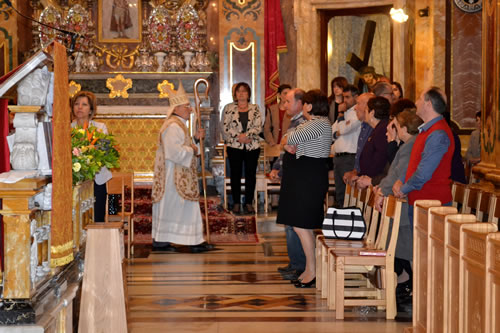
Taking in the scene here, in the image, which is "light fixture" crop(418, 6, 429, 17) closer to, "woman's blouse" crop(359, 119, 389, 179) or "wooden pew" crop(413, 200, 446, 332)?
"woman's blouse" crop(359, 119, 389, 179)

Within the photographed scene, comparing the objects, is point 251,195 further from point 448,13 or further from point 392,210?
point 392,210

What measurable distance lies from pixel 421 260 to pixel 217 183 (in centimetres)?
762

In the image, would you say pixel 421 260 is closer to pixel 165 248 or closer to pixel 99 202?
pixel 99 202

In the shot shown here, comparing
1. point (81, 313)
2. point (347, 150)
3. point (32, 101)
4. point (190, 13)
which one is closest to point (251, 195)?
point (347, 150)

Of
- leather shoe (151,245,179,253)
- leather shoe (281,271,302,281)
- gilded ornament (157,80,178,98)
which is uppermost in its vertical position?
gilded ornament (157,80,178,98)

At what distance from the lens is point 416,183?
18.0ft

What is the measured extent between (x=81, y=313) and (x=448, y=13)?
27.6ft

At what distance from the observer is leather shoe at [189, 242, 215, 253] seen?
337 inches

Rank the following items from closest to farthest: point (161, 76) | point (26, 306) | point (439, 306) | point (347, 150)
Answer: point (26, 306)
point (439, 306)
point (347, 150)
point (161, 76)

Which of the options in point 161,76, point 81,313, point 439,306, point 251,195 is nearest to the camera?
point 439,306

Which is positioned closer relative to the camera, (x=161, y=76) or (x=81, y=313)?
(x=81, y=313)

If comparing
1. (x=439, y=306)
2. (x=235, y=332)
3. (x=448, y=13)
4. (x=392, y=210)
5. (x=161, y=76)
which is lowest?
(x=235, y=332)

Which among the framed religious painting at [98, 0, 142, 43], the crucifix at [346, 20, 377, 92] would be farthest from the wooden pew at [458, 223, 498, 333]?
the crucifix at [346, 20, 377, 92]

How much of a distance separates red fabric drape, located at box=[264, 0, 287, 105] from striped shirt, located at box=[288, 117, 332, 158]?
5.93 metres
